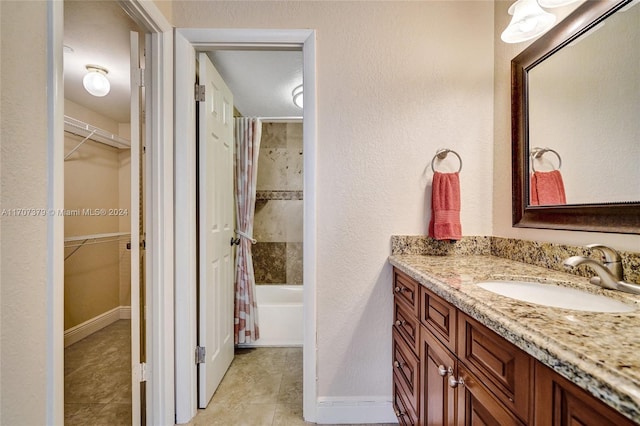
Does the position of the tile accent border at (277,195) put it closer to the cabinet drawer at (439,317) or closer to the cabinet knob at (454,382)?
the cabinet drawer at (439,317)

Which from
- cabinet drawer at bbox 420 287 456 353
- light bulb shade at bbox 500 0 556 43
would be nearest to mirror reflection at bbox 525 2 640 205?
light bulb shade at bbox 500 0 556 43

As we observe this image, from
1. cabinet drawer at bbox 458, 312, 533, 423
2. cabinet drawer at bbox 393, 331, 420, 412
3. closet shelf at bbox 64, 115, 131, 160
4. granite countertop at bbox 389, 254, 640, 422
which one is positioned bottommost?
cabinet drawer at bbox 393, 331, 420, 412

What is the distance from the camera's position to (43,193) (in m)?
0.79

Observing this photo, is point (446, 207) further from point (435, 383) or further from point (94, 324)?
point (94, 324)

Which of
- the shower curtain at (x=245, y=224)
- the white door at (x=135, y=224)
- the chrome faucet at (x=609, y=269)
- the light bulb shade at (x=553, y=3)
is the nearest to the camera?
the chrome faucet at (x=609, y=269)

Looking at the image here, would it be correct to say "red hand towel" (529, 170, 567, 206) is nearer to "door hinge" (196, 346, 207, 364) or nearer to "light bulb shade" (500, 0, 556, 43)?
"light bulb shade" (500, 0, 556, 43)

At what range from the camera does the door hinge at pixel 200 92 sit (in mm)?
1570

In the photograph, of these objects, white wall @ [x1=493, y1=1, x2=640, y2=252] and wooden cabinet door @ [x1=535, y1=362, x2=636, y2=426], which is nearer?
wooden cabinet door @ [x1=535, y1=362, x2=636, y2=426]

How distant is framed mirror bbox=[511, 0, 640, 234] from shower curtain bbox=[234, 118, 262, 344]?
1.88 m

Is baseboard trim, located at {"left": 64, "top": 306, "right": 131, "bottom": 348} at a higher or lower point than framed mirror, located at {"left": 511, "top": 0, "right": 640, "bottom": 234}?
lower

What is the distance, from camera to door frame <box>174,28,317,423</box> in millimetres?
1463

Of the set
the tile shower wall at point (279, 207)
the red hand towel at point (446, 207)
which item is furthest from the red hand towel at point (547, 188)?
the tile shower wall at point (279, 207)

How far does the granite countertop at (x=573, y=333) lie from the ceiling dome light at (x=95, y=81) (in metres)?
2.39

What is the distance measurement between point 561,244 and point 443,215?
18.6 inches
